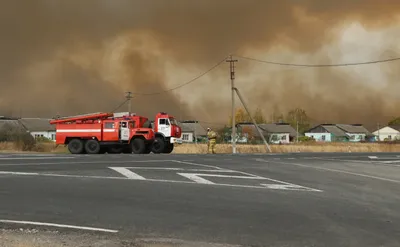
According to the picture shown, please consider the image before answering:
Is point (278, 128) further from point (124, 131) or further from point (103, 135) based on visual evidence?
point (103, 135)

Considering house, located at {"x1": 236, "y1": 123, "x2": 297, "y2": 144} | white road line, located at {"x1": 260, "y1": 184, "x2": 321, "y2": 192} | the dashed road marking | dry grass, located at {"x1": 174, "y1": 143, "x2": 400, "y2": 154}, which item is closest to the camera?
white road line, located at {"x1": 260, "y1": 184, "x2": 321, "y2": 192}

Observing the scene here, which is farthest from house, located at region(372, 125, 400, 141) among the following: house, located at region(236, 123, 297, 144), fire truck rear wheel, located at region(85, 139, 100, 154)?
fire truck rear wheel, located at region(85, 139, 100, 154)

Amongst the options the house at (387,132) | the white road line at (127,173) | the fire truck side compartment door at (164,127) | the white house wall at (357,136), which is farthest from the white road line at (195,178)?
the house at (387,132)

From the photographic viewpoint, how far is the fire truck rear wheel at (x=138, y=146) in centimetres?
3141

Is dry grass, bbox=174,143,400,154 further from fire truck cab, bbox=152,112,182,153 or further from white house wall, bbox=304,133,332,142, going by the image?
white house wall, bbox=304,133,332,142

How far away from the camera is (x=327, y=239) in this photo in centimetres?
688

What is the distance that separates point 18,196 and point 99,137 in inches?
855

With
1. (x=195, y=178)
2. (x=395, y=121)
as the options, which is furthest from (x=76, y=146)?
(x=395, y=121)

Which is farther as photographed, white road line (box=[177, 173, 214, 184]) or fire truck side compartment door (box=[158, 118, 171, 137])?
fire truck side compartment door (box=[158, 118, 171, 137])

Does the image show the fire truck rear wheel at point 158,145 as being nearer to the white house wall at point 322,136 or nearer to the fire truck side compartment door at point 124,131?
the fire truck side compartment door at point 124,131

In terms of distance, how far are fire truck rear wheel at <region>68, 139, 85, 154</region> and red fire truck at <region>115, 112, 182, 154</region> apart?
3419mm

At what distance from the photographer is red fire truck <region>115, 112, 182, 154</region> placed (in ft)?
106

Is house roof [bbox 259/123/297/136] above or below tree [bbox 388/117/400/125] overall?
below

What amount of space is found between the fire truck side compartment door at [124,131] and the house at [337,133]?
107 m
